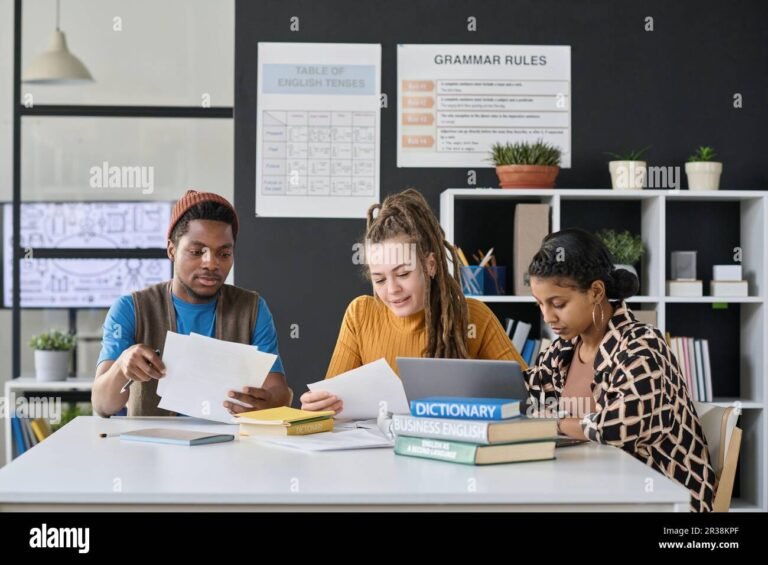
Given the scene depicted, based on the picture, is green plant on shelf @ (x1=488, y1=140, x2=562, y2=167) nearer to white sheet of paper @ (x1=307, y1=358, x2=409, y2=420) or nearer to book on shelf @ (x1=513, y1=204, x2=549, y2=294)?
book on shelf @ (x1=513, y1=204, x2=549, y2=294)

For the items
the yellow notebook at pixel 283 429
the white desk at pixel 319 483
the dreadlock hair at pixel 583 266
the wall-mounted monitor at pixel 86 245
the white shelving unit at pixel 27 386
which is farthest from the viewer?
the wall-mounted monitor at pixel 86 245

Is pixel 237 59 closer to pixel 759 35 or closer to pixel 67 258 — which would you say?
pixel 67 258

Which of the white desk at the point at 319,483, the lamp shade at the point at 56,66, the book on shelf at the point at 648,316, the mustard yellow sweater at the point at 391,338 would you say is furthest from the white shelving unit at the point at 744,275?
the white desk at the point at 319,483

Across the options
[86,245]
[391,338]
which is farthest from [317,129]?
[391,338]

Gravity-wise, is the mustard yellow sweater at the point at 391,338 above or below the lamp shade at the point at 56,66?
below

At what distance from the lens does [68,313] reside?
16.8 feet

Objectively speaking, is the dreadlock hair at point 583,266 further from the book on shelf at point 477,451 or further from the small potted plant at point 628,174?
the small potted plant at point 628,174

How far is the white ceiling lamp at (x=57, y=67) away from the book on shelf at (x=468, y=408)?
3.53m

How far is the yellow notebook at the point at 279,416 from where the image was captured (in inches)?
94.9

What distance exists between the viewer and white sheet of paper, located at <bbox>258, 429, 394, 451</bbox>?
221 cm

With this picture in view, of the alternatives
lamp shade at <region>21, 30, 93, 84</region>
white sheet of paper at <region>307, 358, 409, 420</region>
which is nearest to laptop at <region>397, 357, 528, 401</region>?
white sheet of paper at <region>307, 358, 409, 420</region>

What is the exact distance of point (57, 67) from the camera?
4922 mm

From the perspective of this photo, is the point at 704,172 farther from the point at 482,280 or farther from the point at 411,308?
the point at 411,308
